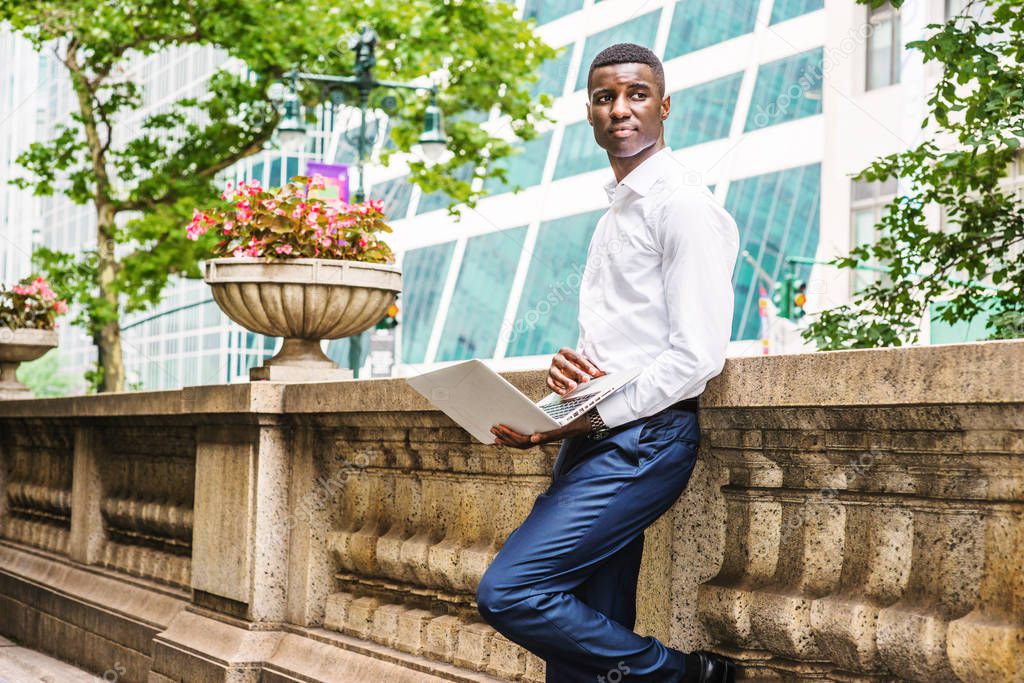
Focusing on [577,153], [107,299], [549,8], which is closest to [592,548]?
[107,299]

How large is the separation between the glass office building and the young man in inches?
978

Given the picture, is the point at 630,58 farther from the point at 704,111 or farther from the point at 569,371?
the point at 704,111

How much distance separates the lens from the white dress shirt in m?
3.43

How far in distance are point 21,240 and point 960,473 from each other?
113m

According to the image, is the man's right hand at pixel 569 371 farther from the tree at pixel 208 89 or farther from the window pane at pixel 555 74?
the window pane at pixel 555 74

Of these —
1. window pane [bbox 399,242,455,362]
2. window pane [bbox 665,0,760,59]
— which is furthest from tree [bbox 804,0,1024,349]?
window pane [bbox 399,242,455,362]

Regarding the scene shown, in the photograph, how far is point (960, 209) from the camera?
672 cm

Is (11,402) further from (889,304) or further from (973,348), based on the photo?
(973,348)

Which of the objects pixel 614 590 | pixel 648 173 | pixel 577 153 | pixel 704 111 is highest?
pixel 704 111

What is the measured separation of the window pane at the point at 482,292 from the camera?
47469 mm

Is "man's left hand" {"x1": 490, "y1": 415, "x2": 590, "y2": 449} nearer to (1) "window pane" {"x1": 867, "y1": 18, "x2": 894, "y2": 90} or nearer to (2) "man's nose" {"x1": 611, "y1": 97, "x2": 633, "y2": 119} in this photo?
(2) "man's nose" {"x1": 611, "y1": 97, "x2": 633, "y2": 119}

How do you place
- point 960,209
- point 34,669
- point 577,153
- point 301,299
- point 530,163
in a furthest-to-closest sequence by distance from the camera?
point 530,163 < point 577,153 < point 34,669 < point 960,209 < point 301,299

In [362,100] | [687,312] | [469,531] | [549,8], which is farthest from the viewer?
[549,8]

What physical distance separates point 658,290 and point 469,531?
175 cm
